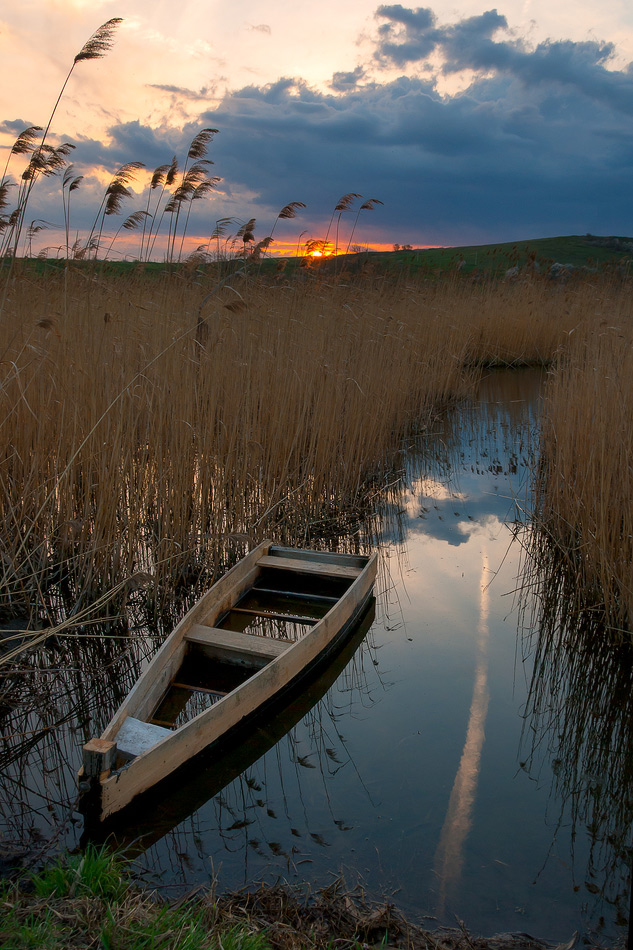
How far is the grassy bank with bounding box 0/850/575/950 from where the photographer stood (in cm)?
157

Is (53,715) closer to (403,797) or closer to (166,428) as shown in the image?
(403,797)

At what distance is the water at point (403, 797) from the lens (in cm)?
208

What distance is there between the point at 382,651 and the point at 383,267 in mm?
8765

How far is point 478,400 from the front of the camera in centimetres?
994

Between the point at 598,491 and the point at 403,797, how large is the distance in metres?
2.28

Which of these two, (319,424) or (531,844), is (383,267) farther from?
(531,844)

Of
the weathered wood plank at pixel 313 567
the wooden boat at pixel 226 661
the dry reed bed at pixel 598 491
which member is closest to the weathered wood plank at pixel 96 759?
the wooden boat at pixel 226 661

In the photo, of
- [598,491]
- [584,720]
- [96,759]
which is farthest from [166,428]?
[584,720]

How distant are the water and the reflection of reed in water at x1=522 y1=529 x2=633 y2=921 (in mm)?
35

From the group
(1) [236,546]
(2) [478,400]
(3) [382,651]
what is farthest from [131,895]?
(2) [478,400]

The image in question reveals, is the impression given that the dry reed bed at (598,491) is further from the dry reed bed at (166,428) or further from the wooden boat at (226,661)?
the dry reed bed at (166,428)

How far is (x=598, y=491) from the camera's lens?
387 cm

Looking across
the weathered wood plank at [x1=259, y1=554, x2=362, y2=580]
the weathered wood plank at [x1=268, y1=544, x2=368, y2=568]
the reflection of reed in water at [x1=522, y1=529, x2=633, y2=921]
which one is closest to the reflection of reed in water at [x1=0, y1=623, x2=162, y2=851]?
the weathered wood plank at [x1=259, y1=554, x2=362, y2=580]

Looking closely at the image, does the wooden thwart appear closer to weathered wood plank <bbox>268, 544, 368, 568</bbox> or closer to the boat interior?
the boat interior
